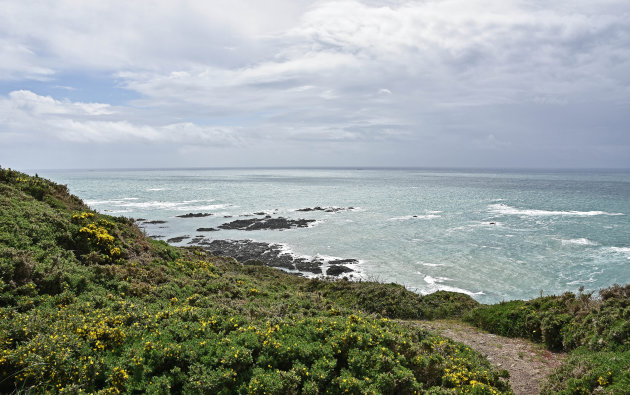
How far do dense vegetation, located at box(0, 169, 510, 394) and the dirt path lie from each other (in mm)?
1082

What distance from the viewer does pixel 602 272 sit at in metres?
27.5

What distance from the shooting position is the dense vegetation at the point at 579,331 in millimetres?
8258

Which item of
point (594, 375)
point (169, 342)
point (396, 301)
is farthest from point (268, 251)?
point (594, 375)

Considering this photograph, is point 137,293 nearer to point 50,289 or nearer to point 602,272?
point 50,289

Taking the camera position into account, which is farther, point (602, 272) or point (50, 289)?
point (602, 272)

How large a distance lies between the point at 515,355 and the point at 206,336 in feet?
33.8

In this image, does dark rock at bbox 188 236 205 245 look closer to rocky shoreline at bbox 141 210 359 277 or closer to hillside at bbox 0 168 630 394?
rocky shoreline at bbox 141 210 359 277

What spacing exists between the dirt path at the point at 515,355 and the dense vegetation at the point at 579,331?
54cm

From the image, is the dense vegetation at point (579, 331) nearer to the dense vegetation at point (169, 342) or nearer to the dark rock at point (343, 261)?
the dense vegetation at point (169, 342)

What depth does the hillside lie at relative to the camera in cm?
690

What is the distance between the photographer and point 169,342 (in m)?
7.81

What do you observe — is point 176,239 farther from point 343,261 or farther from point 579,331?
point 579,331

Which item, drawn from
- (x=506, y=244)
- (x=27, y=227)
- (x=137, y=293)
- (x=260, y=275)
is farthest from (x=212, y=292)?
(x=506, y=244)

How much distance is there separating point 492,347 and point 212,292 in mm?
10948
